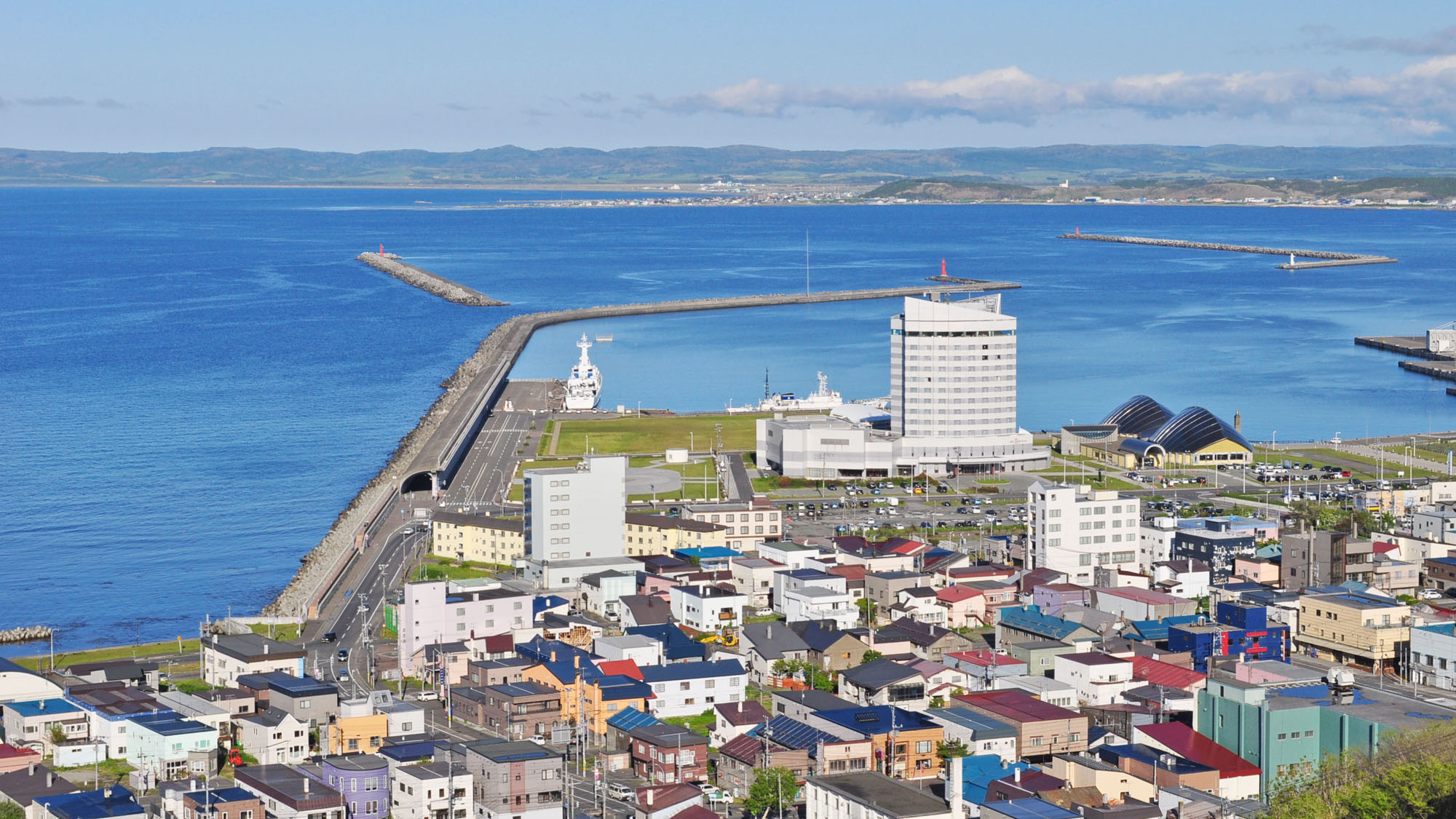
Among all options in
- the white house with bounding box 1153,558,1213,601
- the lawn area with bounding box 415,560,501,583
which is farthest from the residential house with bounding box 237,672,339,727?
the white house with bounding box 1153,558,1213,601

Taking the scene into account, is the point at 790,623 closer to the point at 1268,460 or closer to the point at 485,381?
the point at 1268,460

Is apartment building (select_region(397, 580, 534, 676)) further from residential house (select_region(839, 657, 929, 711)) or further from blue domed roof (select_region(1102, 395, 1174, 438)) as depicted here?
blue domed roof (select_region(1102, 395, 1174, 438))

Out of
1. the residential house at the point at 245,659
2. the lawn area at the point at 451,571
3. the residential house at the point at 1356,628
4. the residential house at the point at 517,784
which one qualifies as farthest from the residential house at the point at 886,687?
the lawn area at the point at 451,571

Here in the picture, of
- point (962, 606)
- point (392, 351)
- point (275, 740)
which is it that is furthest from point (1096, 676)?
point (392, 351)

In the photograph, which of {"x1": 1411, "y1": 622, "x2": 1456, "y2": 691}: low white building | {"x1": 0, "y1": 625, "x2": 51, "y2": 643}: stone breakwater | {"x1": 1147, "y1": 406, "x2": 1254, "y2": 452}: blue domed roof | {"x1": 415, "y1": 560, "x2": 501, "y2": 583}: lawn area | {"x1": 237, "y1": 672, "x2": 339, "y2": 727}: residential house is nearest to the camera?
{"x1": 237, "y1": 672, "x2": 339, "y2": 727}: residential house

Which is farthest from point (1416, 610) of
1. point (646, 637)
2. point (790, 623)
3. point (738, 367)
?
point (738, 367)
